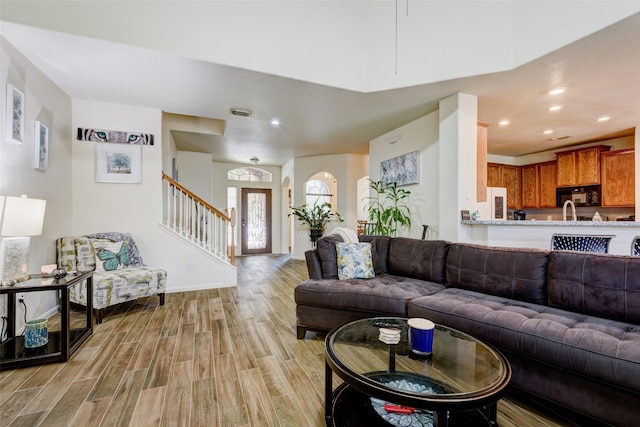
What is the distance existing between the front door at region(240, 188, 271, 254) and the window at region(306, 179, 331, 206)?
1.24 m

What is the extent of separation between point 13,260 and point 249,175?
648 centimetres

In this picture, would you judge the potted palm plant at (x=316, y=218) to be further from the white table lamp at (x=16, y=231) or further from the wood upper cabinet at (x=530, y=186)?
the white table lamp at (x=16, y=231)

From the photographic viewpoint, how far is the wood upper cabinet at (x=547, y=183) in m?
6.18

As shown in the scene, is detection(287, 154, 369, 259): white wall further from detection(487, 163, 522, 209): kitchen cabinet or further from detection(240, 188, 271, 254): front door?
detection(487, 163, 522, 209): kitchen cabinet

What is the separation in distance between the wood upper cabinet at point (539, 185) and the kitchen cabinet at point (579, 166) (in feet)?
0.77

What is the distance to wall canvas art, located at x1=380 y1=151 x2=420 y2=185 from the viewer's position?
A: 4375 millimetres

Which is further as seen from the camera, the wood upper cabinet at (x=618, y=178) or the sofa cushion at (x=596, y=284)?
the wood upper cabinet at (x=618, y=178)

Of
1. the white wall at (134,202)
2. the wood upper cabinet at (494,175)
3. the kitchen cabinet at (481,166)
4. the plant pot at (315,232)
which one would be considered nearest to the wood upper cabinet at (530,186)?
the wood upper cabinet at (494,175)

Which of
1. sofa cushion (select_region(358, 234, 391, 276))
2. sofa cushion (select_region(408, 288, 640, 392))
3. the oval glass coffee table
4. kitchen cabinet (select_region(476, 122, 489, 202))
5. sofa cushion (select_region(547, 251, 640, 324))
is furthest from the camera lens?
kitchen cabinet (select_region(476, 122, 489, 202))

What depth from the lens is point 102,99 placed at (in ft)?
12.3

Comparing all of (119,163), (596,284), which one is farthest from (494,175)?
(119,163)

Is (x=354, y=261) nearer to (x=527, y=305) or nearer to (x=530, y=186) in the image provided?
(x=527, y=305)

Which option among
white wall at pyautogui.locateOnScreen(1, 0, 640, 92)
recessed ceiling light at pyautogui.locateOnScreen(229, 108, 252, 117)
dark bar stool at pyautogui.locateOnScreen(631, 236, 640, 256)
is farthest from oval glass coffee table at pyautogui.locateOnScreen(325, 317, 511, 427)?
recessed ceiling light at pyautogui.locateOnScreen(229, 108, 252, 117)

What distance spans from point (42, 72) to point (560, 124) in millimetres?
7017
